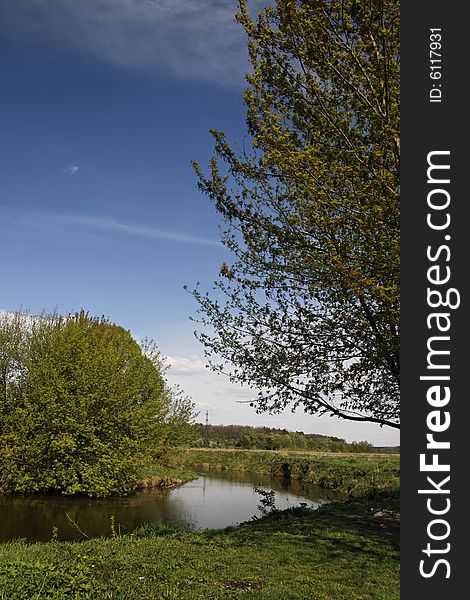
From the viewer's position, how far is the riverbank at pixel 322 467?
2909cm

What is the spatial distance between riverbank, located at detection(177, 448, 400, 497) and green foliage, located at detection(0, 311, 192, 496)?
11744 millimetres

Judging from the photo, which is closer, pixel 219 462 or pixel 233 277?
pixel 233 277

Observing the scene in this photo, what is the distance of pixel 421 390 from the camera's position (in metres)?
4.73

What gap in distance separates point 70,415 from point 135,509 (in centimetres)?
532

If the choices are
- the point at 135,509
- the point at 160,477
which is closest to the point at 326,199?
the point at 135,509

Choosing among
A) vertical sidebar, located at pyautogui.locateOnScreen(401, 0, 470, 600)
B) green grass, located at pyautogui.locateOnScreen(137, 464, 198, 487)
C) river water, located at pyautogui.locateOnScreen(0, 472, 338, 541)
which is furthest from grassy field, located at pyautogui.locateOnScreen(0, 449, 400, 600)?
green grass, located at pyautogui.locateOnScreen(137, 464, 198, 487)

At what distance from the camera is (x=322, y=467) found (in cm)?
3794

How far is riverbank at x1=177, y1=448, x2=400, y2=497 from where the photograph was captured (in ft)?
95.5

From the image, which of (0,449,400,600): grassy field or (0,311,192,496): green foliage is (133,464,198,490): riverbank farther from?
(0,449,400,600): grassy field

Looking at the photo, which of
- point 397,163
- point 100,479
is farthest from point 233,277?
point 100,479

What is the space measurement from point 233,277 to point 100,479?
54.9 ft

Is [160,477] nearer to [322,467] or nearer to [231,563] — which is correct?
[322,467]

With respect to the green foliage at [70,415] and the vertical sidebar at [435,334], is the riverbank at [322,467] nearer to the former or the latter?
the green foliage at [70,415]

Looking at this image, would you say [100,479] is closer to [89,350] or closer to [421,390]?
[89,350]
